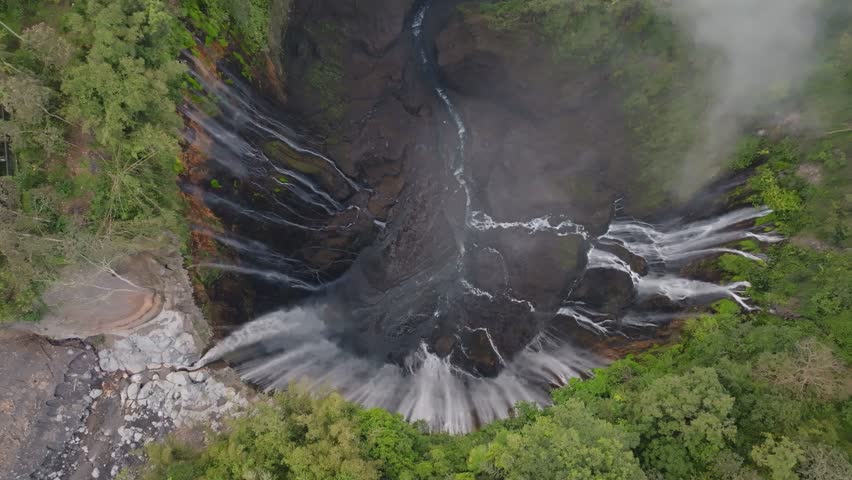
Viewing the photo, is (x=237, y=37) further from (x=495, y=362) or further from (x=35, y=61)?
(x=495, y=362)

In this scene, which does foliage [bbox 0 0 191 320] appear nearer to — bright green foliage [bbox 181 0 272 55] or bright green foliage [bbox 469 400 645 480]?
bright green foliage [bbox 181 0 272 55]

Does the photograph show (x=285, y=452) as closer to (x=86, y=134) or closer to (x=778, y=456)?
(x=86, y=134)

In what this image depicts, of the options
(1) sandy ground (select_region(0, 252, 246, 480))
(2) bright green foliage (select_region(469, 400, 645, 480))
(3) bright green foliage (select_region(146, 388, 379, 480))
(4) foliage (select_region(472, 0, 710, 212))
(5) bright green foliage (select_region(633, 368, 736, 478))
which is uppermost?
(4) foliage (select_region(472, 0, 710, 212))

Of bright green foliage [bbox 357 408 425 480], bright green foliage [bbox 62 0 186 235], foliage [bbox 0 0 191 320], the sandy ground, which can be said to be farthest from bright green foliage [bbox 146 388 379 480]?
bright green foliage [bbox 62 0 186 235]

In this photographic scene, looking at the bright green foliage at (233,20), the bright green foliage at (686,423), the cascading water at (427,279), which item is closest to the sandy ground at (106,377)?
the cascading water at (427,279)

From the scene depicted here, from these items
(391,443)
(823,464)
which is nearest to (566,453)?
(391,443)

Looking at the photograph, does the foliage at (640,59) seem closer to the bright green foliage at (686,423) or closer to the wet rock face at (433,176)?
the wet rock face at (433,176)

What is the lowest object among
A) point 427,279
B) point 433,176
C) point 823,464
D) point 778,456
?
point 427,279
